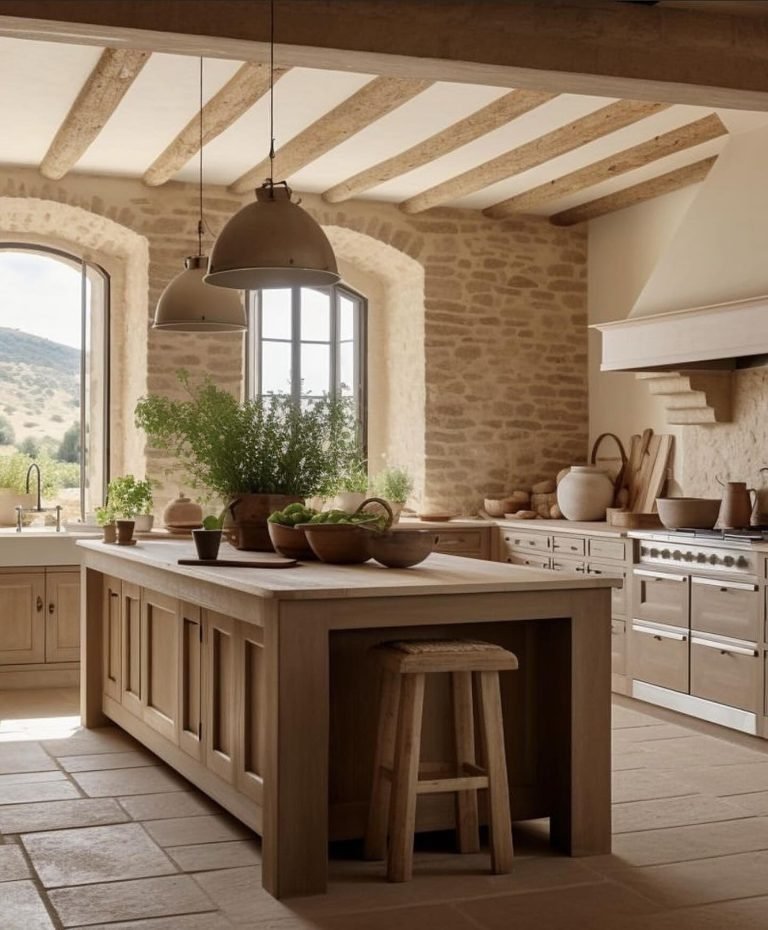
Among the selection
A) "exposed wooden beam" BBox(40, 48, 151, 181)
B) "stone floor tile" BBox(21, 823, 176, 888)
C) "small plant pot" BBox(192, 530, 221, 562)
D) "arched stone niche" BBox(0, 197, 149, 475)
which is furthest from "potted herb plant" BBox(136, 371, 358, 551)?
"arched stone niche" BBox(0, 197, 149, 475)

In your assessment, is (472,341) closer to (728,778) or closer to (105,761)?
(728,778)

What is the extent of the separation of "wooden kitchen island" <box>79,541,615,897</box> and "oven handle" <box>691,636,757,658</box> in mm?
2035

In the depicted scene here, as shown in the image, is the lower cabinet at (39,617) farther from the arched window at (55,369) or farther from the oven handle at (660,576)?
the oven handle at (660,576)

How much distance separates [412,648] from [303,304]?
5.99 m

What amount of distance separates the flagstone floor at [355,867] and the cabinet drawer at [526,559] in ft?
8.52

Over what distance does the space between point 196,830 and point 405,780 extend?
41.9 inches

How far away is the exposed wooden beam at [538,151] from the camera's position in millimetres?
6922

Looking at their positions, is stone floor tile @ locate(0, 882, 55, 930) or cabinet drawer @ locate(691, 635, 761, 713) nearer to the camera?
stone floor tile @ locate(0, 882, 55, 930)

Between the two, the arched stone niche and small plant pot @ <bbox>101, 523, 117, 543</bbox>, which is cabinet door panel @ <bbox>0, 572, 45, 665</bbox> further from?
small plant pot @ <bbox>101, 523, 117, 543</bbox>

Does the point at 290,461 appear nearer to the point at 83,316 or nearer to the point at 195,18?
the point at 195,18

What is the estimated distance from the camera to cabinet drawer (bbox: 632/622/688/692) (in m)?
6.91

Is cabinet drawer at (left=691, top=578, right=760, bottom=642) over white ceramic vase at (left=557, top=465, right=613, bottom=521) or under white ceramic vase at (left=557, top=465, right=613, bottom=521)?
under

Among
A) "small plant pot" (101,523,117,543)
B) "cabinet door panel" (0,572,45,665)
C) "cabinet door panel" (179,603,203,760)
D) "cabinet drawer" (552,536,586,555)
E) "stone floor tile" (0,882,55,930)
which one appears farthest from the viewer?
"cabinet drawer" (552,536,586,555)

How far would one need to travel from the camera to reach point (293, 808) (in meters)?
4.00
